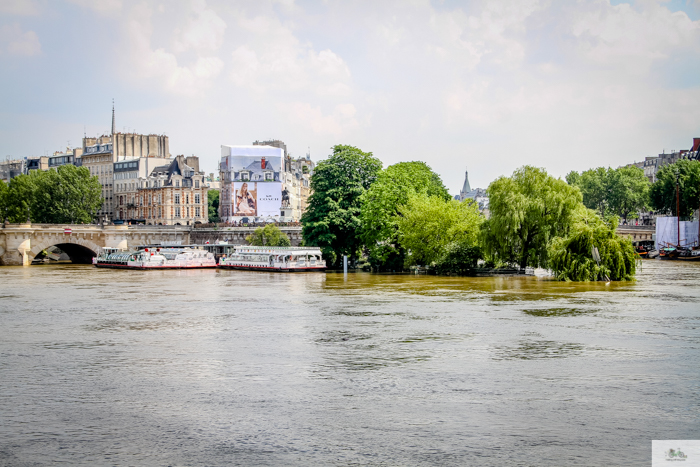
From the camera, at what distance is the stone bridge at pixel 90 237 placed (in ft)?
247

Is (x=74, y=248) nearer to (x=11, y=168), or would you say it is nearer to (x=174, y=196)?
(x=174, y=196)

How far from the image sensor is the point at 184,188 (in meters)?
117

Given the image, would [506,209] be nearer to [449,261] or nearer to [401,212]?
[449,261]

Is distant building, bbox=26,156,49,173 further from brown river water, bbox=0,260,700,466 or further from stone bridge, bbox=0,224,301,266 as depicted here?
brown river water, bbox=0,260,700,466

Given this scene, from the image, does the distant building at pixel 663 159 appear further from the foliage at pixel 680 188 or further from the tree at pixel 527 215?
the tree at pixel 527 215

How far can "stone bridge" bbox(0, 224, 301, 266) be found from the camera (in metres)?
75.4

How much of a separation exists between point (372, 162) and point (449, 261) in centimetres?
1496

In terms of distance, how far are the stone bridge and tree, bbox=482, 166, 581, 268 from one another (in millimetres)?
38777

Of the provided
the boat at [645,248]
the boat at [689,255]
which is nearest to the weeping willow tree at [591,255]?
the boat at [689,255]

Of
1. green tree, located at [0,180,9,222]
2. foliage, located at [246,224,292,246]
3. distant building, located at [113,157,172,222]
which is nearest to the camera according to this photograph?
foliage, located at [246,224,292,246]

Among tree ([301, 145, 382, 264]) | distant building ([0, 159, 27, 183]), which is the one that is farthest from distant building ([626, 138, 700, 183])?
distant building ([0, 159, 27, 183])

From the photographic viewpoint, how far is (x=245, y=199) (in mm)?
113062

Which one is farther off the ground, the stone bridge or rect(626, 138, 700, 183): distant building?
rect(626, 138, 700, 183): distant building

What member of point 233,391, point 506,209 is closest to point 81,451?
point 233,391
